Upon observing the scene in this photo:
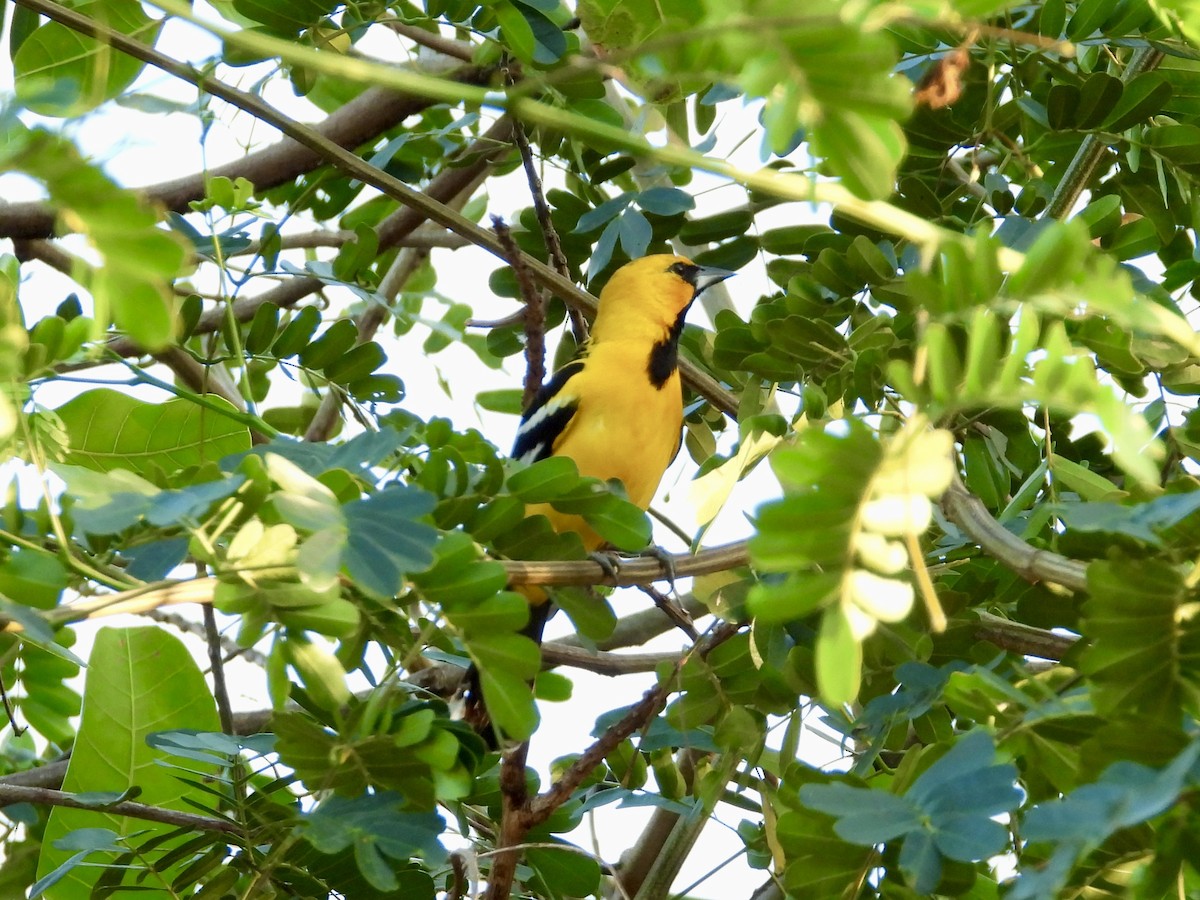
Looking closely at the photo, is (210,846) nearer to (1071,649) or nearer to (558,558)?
(558,558)

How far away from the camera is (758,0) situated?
1.09 metres

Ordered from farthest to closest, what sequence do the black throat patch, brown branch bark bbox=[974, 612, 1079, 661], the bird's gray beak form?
the bird's gray beak
the black throat patch
brown branch bark bbox=[974, 612, 1079, 661]

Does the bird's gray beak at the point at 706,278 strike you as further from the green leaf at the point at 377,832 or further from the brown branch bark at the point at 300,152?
the green leaf at the point at 377,832

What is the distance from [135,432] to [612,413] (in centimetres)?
115

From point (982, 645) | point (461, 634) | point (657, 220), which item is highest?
point (657, 220)

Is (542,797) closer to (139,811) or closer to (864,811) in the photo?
(139,811)

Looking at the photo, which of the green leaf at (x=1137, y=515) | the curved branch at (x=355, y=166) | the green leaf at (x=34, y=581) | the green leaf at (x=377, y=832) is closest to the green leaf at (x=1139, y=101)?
the curved branch at (x=355, y=166)

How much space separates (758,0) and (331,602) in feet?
2.62

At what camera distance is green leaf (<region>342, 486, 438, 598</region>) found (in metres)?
1.30

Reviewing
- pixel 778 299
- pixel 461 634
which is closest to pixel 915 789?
pixel 461 634

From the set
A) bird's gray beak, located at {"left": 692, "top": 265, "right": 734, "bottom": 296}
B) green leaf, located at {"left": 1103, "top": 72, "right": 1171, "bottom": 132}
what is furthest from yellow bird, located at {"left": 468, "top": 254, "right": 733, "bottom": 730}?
green leaf, located at {"left": 1103, "top": 72, "right": 1171, "bottom": 132}

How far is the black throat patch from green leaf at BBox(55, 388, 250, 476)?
1100 millimetres

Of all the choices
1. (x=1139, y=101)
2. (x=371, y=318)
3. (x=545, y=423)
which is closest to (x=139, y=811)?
(x=545, y=423)

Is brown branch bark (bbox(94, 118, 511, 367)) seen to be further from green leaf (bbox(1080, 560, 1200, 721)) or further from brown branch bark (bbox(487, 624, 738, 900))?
green leaf (bbox(1080, 560, 1200, 721))
